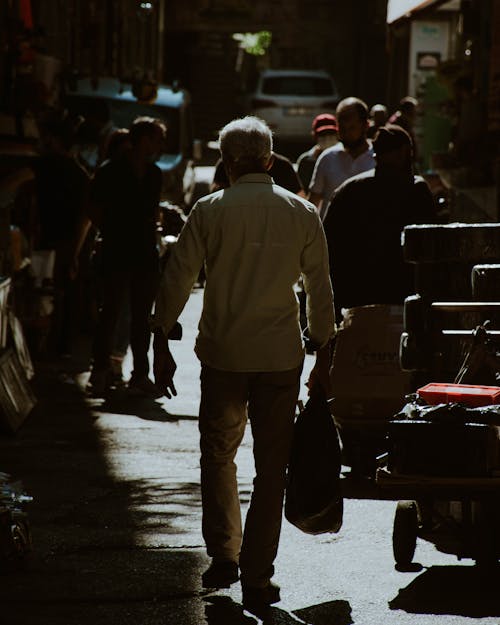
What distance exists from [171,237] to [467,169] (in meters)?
3.32

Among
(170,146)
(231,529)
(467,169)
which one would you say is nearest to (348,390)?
(231,529)

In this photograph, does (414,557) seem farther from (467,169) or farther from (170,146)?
(170,146)

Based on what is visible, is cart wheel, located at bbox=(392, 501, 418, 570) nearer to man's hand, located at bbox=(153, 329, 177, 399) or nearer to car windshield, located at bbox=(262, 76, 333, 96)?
man's hand, located at bbox=(153, 329, 177, 399)

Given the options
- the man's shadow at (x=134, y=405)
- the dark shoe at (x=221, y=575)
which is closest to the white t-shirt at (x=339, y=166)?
the man's shadow at (x=134, y=405)

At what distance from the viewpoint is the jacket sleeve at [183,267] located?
6.21m

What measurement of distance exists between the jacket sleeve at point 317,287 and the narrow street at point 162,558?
3.35 feet

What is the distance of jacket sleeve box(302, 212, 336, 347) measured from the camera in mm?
6273

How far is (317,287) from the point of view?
627 cm

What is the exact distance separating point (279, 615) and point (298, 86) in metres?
33.0

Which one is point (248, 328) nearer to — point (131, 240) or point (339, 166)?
point (131, 240)

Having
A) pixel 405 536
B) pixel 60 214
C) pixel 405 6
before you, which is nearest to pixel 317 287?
pixel 405 536

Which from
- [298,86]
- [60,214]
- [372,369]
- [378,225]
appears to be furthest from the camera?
[298,86]

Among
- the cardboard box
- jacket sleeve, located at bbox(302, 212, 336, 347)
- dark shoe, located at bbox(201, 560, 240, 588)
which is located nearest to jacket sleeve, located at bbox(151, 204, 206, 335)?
jacket sleeve, located at bbox(302, 212, 336, 347)

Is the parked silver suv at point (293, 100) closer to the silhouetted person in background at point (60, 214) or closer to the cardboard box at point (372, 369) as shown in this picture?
the silhouetted person in background at point (60, 214)
